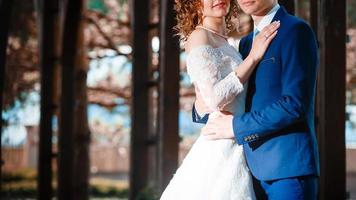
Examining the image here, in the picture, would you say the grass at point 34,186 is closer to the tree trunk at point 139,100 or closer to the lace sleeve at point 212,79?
the tree trunk at point 139,100

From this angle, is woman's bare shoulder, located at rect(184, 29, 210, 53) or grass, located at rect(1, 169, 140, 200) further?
grass, located at rect(1, 169, 140, 200)

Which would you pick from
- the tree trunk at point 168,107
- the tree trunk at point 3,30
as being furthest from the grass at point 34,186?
the tree trunk at point 168,107

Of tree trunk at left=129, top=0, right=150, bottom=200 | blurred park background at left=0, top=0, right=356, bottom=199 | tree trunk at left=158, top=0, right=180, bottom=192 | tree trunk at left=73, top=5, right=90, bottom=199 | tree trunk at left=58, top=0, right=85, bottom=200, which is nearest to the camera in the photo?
tree trunk at left=158, top=0, right=180, bottom=192

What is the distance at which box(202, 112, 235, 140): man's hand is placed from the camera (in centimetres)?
213

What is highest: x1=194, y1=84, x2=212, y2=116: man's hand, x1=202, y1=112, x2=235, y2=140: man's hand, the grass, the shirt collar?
the shirt collar

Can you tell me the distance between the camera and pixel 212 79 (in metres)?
2.08

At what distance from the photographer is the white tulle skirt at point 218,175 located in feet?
7.03

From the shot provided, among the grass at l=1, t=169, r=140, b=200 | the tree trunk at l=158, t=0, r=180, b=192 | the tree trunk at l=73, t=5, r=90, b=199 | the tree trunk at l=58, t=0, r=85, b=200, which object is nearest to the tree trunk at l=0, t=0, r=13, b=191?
the tree trunk at l=58, t=0, r=85, b=200

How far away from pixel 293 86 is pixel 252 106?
0.55 ft

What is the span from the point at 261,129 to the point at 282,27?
281 millimetres

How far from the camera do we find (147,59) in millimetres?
6832

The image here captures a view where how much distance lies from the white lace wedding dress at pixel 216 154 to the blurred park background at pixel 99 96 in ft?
0.80

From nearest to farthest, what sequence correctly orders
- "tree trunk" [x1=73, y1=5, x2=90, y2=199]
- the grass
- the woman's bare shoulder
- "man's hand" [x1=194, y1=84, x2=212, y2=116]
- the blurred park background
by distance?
the woman's bare shoulder
"man's hand" [x1=194, y1=84, x2=212, y2=116]
the blurred park background
"tree trunk" [x1=73, y1=5, x2=90, y2=199]
the grass

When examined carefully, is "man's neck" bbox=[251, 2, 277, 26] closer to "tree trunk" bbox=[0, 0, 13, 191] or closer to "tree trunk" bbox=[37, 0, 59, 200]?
"tree trunk" bbox=[0, 0, 13, 191]
